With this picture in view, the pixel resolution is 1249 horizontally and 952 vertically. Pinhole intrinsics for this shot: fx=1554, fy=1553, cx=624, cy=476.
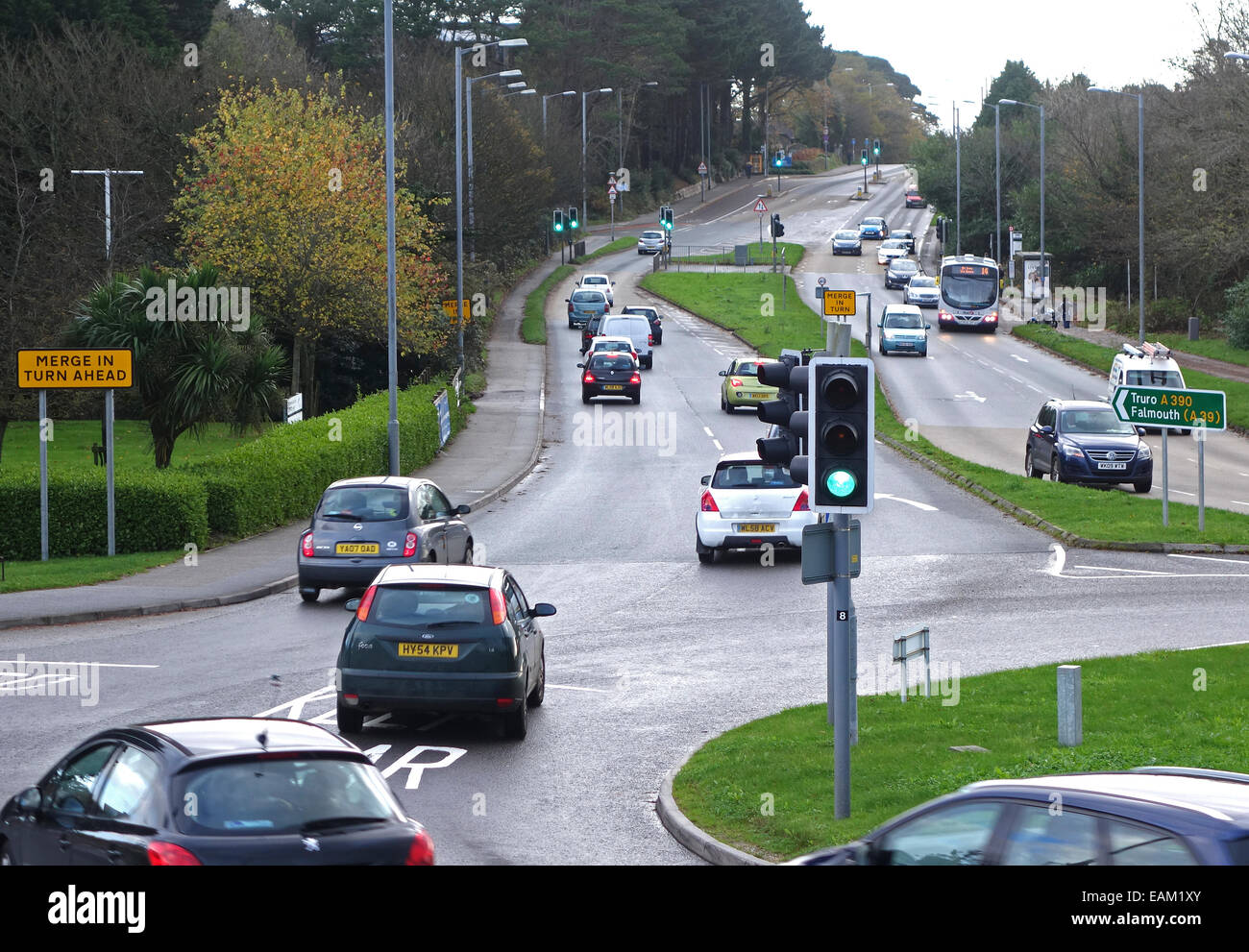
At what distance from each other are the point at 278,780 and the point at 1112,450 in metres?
26.5

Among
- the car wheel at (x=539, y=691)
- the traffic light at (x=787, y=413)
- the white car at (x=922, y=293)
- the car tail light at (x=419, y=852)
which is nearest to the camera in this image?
the car tail light at (x=419, y=852)

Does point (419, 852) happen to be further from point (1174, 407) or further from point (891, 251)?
point (891, 251)

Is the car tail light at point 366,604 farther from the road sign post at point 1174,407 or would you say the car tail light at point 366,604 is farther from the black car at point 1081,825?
the road sign post at point 1174,407

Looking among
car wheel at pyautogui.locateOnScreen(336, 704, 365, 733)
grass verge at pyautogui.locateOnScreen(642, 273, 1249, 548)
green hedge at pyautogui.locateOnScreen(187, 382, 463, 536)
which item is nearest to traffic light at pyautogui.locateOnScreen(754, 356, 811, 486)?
car wheel at pyautogui.locateOnScreen(336, 704, 365, 733)

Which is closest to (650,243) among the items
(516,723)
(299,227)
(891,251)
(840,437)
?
(891,251)

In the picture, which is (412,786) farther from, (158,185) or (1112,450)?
(158,185)

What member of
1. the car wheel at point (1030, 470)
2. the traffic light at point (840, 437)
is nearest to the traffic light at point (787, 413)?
the traffic light at point (840, 437)

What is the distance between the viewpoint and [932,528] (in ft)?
88.7

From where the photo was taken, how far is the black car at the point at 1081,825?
5289 mm

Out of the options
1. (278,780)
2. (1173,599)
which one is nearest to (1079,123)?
(1173,599)

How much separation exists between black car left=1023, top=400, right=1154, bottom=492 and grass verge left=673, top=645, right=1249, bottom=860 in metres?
16.6

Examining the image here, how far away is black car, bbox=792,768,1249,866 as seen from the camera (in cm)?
529

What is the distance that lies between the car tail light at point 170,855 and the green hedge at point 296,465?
766 inches

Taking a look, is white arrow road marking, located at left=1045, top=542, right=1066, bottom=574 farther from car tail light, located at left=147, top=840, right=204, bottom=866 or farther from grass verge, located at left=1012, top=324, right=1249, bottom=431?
grass verge, located at left=1012, top=324, right=1249, bottom=431
